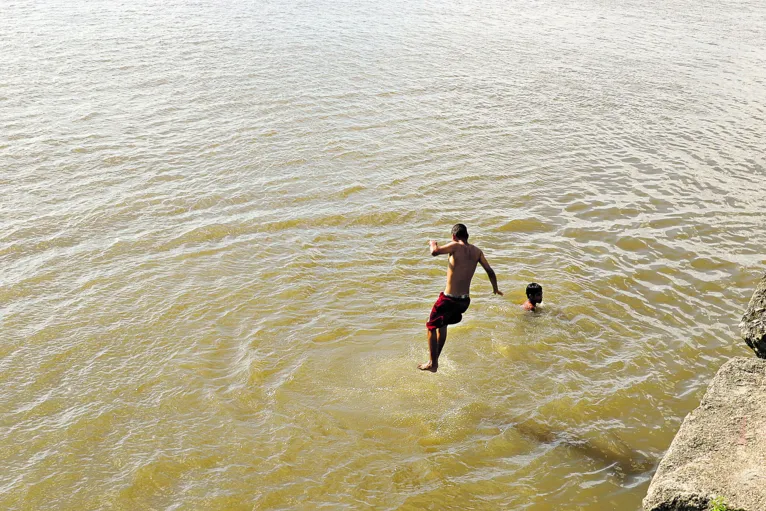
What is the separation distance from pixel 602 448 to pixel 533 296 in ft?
7.62

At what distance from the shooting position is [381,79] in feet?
55.1

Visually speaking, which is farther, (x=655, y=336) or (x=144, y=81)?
(x=144, y=81)

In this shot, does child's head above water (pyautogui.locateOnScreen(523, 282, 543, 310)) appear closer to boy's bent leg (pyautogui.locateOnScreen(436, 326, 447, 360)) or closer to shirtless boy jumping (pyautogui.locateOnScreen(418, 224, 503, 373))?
shirtless boy jumping (pyautogui.locateOnScreen(418, 224, 503, 373))

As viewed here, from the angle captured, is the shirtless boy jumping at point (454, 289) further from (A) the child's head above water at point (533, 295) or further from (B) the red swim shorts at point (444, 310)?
(A) the child's head above water at point (533, 295)

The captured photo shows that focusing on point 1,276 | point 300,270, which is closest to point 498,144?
point 300,270

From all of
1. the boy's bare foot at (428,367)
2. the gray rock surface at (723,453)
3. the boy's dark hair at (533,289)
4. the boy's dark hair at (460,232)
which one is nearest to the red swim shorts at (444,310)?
the boy's bare foot at (428,367)

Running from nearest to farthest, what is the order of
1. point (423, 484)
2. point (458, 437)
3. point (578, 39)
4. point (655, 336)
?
1. point (423, 484)
2. point (458, 437)
3. point (655, 336)
4. point (578, 39)

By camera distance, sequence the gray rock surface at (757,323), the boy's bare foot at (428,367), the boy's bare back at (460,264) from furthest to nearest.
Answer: the boy's bare foot at (428,367) → the boy's bare back at (460,264) → the gray rock surface at (757,323)

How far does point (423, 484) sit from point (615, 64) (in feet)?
55.0

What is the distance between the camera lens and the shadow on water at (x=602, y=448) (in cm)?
583

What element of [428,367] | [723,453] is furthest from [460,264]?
[723,453]

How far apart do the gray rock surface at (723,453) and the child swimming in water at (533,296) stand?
2668 millimetres

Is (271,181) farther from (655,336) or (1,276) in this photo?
(655,336)

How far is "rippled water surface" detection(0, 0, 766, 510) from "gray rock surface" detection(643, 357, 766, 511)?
934 mm
